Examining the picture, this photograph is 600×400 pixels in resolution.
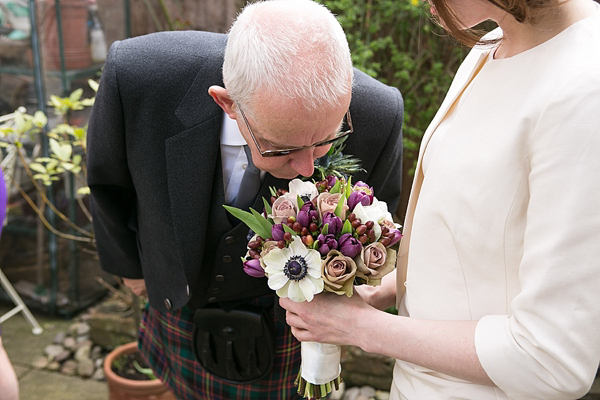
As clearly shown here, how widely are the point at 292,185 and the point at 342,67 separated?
301 mm

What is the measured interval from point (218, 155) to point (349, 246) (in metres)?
0.69

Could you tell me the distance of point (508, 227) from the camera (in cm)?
119

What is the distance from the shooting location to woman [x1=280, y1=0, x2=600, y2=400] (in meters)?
1.07

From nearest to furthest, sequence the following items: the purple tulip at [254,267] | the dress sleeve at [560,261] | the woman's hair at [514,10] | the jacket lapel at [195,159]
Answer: the dress sleeve at [560,261] → the woman's hair at [514,10] → the purple tulip at [254,267] → the jacket lapel at [195,159]

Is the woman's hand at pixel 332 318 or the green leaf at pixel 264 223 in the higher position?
the green leaf at pixel 264 223

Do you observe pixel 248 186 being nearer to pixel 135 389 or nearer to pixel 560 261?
pixel 560 261

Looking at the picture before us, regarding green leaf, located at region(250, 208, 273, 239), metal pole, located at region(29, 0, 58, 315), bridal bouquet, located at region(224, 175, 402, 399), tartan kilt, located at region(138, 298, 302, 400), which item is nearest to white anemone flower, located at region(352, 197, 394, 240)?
bridal bouquet, located at region(224, 175, 402, 399)

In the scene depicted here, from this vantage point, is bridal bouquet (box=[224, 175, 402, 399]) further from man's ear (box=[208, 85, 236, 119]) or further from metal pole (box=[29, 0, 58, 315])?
metal pole (box=[29, 0, 58, 315])

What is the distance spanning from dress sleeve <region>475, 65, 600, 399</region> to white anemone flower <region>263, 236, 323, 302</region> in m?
0.39

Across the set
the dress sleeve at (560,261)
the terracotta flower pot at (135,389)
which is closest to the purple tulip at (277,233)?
the dress sleeve at (560,261)

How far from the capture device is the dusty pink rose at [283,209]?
1.44 meters

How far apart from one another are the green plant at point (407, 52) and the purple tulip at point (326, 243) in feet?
8.36

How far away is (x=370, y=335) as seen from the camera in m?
1.40

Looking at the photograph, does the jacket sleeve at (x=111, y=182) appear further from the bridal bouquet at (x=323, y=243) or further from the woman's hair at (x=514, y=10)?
the woman's hair at (x=514, y=10)
